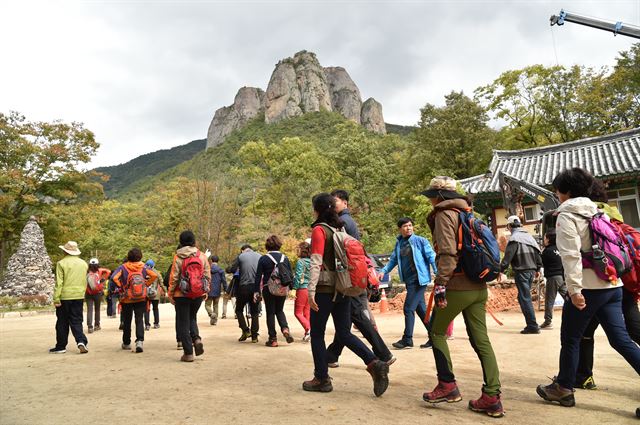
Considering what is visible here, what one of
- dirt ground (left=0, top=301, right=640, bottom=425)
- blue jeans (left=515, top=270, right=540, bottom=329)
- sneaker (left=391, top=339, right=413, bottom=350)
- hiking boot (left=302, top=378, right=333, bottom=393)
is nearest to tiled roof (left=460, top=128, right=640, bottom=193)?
blue jeans (left=515, top=270, right=540, bottom=329)

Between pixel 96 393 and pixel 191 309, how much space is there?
5.88 feet

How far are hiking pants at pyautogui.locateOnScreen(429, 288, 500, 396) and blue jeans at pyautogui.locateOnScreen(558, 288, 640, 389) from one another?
1.98 feet

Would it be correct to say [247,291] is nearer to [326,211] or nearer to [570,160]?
[326,211]

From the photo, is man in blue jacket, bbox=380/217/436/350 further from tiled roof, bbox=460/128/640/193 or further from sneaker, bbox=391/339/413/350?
tiled roof, bbox=460/128/640/193

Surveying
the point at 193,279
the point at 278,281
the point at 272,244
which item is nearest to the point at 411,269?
the point at 278,281

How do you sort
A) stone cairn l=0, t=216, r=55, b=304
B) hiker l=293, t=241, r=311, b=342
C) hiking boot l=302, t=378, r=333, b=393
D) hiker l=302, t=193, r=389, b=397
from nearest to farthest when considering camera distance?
1. hiker l=302, t=193, r=389, b=397
2. hiking boot l=302, t=378, r=333, b=393
3. hiker l=293, t=241, r=311, b=342
4. stone cairn l=0, t=216, r=55, b=304

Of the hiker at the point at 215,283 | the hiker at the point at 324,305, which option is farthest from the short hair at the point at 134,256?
the hiker at the point at 324,305

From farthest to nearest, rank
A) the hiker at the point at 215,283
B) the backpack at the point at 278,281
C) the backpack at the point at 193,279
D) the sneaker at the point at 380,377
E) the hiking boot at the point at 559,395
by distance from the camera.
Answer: the hiker at the point at 215,283 → the backpack at the point at 278,281 → the backpack at the point at 193,279 → the sneaker at the point at 380,377 → the hiking boot at the point at 559,395

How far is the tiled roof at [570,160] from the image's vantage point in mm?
14719

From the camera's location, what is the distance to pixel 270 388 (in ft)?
14.1

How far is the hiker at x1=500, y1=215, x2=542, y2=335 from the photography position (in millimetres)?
7254

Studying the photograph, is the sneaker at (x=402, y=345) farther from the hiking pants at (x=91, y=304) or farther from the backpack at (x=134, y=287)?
the hiking pants at (x=91, y=304)

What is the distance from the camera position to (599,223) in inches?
132

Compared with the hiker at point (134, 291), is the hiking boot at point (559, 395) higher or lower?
lower
